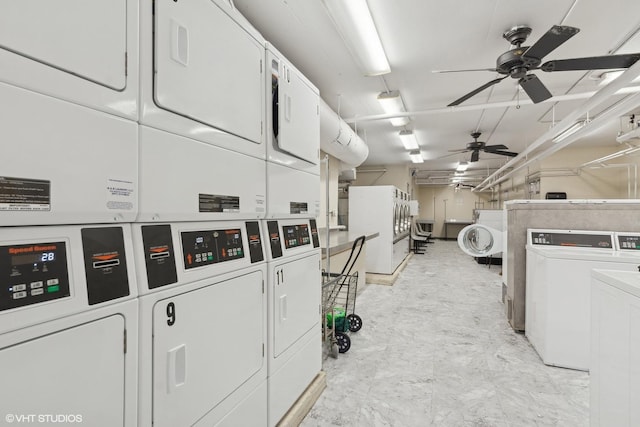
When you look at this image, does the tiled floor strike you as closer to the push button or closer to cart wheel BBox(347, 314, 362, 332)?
cart wheel BBox(347, 314, 362, 332)

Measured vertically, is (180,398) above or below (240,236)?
below

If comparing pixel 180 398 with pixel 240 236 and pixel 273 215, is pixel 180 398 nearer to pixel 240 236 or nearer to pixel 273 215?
pixel 240 236

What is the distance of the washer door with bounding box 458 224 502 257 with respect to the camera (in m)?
5.82

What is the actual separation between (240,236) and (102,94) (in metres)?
0.83

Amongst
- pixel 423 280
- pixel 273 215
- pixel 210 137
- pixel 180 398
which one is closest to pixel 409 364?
pixel 273 215

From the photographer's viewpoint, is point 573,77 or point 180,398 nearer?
point 180,398

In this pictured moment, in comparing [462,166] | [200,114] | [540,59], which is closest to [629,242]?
[540,59]

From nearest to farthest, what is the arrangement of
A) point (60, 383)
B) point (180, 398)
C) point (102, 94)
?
point (60, 383)
point (102, 94)
point (180, 398)

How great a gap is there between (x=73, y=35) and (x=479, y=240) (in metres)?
7.21

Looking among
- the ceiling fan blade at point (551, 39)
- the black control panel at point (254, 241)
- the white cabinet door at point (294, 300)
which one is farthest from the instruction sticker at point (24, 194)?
the ceiling fan blade at point (551, 39)

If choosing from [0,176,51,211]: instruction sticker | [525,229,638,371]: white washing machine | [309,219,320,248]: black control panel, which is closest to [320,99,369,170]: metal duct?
[309,219,320,248]: black control panel

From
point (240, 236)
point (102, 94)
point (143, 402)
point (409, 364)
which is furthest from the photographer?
point (409, 364)

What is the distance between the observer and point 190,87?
1.20 metres

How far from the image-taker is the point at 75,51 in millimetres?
837
